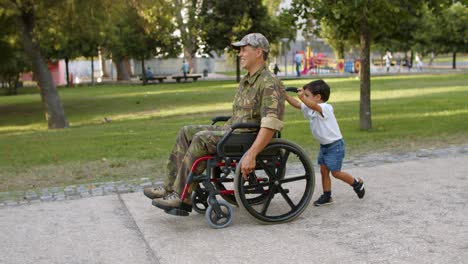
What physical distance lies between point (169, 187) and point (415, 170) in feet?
10.7

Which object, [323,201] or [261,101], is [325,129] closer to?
[323,201]

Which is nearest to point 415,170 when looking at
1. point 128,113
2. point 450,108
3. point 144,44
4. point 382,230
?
point 382,230

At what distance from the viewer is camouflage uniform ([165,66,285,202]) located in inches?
197

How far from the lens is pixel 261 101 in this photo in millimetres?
5121

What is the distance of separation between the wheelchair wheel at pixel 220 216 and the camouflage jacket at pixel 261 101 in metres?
0.72

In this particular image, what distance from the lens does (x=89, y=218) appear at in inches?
217

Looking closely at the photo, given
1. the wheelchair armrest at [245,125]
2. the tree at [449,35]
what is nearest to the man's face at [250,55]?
the wheelchair armrest at [245,125]

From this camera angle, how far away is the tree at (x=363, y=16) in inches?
418

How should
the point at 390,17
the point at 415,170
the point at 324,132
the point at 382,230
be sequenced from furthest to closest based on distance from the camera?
the point at 390,17 < the point at 415,170 < the point at 324,132 < the point at 382,230

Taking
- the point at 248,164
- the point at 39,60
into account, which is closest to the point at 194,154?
the point at 248,164

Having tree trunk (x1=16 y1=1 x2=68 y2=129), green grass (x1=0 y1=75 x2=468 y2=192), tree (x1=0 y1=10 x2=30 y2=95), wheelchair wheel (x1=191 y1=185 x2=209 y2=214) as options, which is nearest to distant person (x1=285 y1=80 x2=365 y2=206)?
wheelchair wheel (x1=191 y1=185 x2=209 y2=214)

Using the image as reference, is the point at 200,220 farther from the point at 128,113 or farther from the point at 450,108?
the point at 128,113

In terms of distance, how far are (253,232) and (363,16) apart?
7237 mm

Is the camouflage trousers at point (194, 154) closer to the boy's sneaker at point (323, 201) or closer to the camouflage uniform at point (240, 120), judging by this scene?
the camouflage uniform at point (240, 120)
